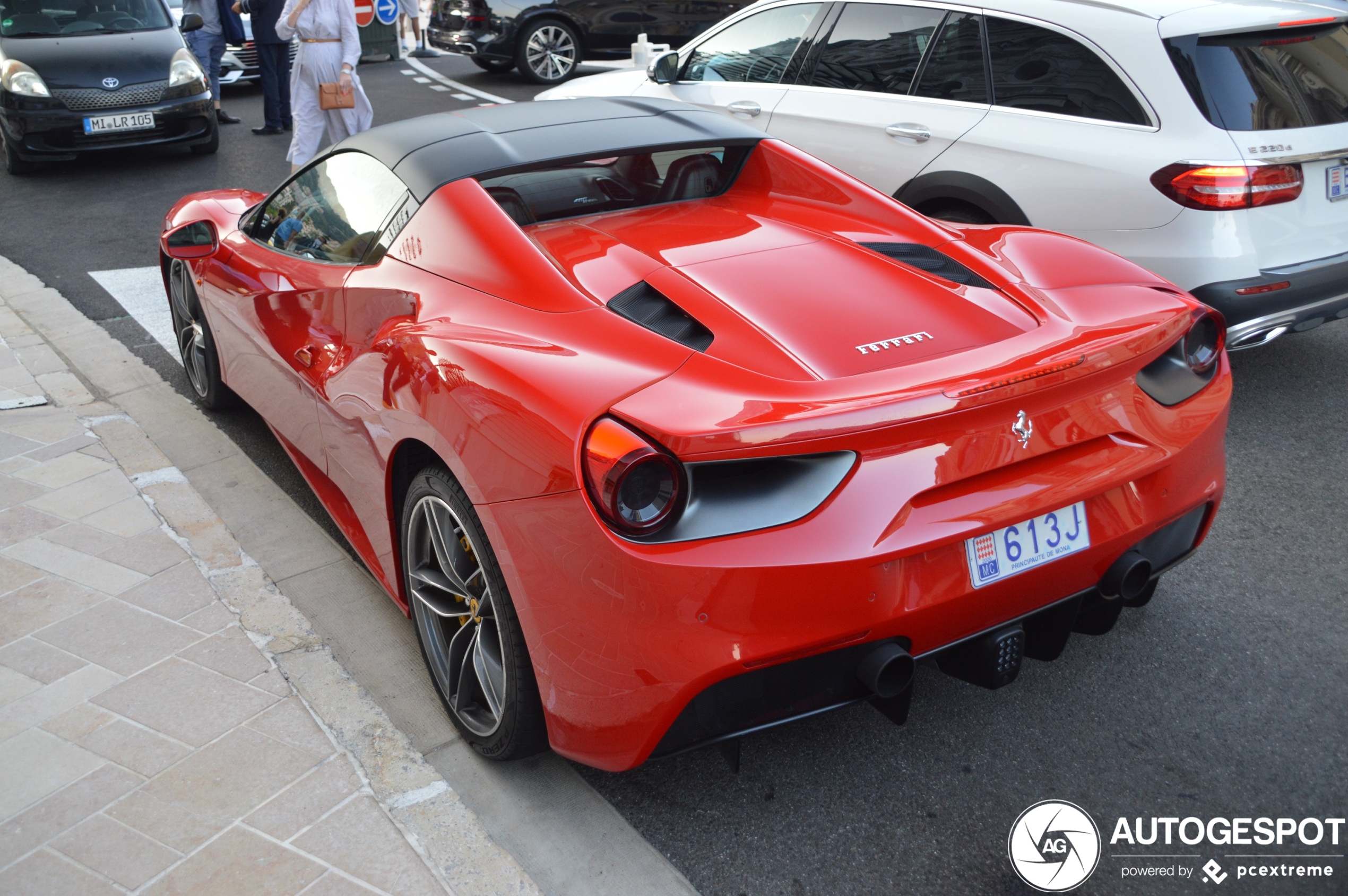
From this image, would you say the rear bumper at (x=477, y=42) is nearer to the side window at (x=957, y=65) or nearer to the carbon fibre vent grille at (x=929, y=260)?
the side window at (x=957, y=65)

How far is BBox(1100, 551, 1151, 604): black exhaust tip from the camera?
8.02 feet

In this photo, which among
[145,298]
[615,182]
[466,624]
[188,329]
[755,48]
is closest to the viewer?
[466,624]

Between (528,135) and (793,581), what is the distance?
1.83m

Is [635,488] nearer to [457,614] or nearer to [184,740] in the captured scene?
[457,614]

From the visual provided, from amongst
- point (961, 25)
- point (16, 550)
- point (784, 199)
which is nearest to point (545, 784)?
point (784, 199)

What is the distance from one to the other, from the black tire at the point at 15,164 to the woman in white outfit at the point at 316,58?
306cm

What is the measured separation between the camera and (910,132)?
17.2 ft

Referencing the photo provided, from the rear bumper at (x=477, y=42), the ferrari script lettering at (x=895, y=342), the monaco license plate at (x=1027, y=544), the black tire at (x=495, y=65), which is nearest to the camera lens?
the monaco license plate at (x=1027, y=544)

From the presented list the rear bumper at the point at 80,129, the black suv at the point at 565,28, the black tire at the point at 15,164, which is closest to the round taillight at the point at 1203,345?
the rear bumper at the point at 80,129

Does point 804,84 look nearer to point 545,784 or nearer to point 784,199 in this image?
point 784,199

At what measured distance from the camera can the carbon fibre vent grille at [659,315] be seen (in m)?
2.39

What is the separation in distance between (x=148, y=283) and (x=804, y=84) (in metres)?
4.12

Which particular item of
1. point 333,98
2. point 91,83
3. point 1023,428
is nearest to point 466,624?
point 1023,428

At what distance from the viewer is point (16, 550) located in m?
3.63
